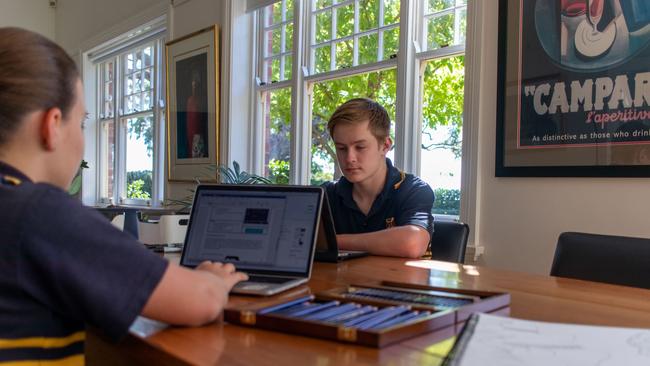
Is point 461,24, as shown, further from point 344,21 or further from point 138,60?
point 138,60

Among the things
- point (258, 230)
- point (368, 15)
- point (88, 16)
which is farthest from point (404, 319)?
point (88, 16)

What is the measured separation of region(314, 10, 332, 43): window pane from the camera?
11.5 ft

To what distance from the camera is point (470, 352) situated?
66 cm

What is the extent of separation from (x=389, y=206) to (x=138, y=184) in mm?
4233

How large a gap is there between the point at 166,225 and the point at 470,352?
1.28 meters

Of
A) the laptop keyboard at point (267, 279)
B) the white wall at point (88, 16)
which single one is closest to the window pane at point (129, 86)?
the white wall at point (88, 16)

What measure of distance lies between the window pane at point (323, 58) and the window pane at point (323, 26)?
0.19 feet

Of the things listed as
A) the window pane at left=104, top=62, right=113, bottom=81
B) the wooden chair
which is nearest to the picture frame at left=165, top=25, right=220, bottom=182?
the window pane at left=104, top=62, right=113, bottom=81

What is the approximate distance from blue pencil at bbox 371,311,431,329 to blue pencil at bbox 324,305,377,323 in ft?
0.18

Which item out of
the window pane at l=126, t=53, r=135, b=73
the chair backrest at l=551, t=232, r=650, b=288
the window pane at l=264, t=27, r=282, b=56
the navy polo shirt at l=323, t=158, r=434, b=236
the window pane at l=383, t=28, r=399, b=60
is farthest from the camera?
the window pane at l=126, t=53, r=135, b=73

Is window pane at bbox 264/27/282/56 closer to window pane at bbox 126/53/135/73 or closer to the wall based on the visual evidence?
the wall

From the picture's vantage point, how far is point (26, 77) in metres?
0.80

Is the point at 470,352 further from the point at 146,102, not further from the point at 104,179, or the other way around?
the point at 104,179

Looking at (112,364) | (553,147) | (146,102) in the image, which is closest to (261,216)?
(112,364)
